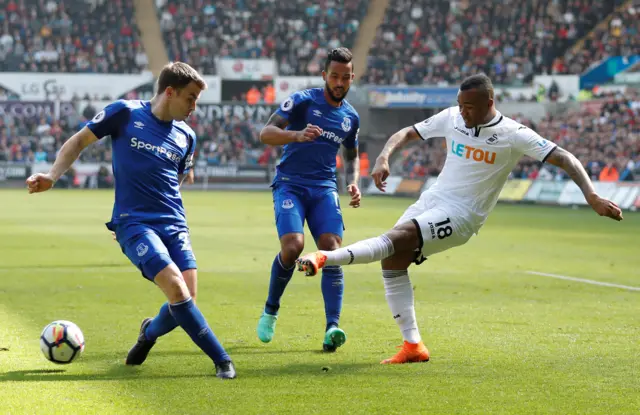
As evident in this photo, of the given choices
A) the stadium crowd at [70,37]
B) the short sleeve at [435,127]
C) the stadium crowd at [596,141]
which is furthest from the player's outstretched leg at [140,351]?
the stadium crowd at [70,37]

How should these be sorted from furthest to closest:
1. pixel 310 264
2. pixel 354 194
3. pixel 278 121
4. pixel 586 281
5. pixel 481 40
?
pixel 481 40 < pixel 586 281 < pixel 354 194 < pixel 278 121 < pixel 310 264

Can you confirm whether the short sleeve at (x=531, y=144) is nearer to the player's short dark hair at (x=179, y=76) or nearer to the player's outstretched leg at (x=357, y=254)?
the player's outstretched leg at (x=357, y=254)

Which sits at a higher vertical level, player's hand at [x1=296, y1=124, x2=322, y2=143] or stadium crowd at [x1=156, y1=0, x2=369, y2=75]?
player's hand at [x1=296, y1=124, x2=322, y2=143]

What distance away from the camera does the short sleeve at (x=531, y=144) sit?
7410mm

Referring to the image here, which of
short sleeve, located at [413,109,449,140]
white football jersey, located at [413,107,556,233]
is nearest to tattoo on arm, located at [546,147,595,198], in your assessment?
white football jersey, located at [413,107,556,233]

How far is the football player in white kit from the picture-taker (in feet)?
24.6

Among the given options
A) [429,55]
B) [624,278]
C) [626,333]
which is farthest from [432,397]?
[429,55]

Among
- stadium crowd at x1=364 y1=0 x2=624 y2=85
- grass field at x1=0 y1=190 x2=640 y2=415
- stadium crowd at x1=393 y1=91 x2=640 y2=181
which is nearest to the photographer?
grass field at x1=0 y1=190 x2=640 y2=415

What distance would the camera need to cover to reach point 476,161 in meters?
7.77

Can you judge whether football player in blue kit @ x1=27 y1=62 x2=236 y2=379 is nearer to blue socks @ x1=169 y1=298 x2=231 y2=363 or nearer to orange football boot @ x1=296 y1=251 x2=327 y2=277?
blue socks @ x1=169 y1=298 x2=231 y2=363

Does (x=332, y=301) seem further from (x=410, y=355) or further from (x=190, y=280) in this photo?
(x=190, y=280)

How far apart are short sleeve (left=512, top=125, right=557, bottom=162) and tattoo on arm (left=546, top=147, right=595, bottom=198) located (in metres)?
0.05

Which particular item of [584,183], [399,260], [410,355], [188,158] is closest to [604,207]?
[584,183]

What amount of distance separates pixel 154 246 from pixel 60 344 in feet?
3.13
